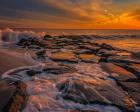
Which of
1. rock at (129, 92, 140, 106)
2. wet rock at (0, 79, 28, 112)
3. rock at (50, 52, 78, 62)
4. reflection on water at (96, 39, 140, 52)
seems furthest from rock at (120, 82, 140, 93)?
reflection on water at (96, 39, 140, 52)

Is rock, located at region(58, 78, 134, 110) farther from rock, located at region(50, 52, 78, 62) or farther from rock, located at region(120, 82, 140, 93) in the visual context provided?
rock, located at region(50, 52, 78, 62)

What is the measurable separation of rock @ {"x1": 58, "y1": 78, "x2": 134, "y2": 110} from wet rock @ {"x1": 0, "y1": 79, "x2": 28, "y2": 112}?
88cm

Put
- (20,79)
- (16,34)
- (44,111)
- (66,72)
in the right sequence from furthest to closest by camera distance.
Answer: (16,34) < (66,72) < (20,79) < (44,111)

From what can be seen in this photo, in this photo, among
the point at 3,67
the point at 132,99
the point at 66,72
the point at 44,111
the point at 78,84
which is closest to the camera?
the point at 44,111

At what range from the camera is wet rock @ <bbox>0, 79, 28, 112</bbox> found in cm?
347

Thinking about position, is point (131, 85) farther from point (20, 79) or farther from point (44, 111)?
point (20, 79)

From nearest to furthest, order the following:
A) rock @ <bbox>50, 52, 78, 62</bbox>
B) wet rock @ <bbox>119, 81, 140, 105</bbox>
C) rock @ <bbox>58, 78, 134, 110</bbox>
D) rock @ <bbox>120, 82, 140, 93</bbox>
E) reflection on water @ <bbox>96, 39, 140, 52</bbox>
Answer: rock @ <bbox>58, 78, 134, 110</bbox>, wet rock @ <bbox>119, 81, 140, 105</bbox>, rock @ <bbox>120, 82, 140, 93</bbox>, rock @ <bbox>50, 52, 78, 62</bbox>, reflection on water @ <bbox>96, 39, 140, 52</bbox>

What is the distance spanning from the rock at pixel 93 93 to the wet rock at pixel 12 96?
2.89 feet

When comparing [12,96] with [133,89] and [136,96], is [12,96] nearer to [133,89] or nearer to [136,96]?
[136,96]

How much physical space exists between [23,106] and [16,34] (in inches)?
940

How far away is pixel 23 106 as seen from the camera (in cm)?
359

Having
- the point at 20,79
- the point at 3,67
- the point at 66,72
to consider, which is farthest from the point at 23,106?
the point at 3,67

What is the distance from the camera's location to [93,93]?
430cm

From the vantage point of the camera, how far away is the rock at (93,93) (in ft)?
12.9
